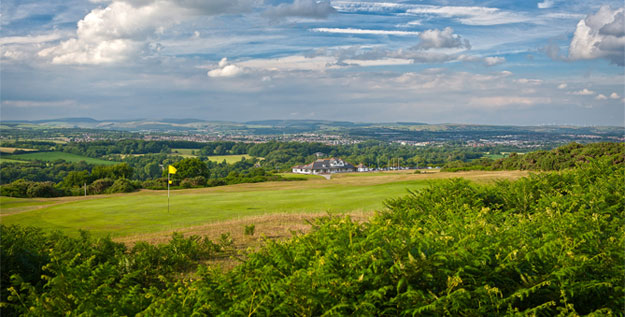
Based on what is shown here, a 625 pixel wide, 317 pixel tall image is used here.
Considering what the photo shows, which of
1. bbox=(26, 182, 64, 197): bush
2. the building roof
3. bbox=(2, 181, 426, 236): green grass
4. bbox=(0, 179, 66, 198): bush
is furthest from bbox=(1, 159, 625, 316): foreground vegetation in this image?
the building roof

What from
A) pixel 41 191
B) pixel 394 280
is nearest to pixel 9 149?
pixel 41 191

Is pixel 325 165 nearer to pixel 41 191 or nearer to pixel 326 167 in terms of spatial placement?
pixel 326 167

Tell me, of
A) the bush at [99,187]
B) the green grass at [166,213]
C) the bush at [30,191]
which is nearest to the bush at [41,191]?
the bush at [30,191]

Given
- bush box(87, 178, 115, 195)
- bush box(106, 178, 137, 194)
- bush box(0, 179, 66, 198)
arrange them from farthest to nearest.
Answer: bush box(87, 178, 115, 195)
bush box(106, 178, 137, 194)
bush box(0, 179, 66, 198)

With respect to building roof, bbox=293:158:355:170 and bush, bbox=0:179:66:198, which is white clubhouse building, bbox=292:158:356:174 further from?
bush, bbox=0:179:66:198

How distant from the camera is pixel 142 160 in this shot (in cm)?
12625

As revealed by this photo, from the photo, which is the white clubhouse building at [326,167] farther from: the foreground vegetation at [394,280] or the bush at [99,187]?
the foreground vegetation at [394,280]

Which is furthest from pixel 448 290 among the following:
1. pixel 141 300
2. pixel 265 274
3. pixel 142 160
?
pixel 142 160

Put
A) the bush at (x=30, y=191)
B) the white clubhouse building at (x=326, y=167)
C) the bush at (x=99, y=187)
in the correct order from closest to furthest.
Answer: the bush at (x=30, y=191)
the bush at (x=99, y=187)
the white clubhouse building at (x=326, y=167)

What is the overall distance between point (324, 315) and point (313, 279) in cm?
47

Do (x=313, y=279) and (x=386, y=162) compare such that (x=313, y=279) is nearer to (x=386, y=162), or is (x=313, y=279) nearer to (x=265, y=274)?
(x=265, y=274)

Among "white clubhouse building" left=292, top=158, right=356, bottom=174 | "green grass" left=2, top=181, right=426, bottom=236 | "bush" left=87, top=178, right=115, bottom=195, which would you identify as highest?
"green grass" left=2, top=181, right=426, bottom=236

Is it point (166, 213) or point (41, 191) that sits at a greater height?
point (166, 213)

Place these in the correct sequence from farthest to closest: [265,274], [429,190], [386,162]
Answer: [386,162]
[429,190]
[265,274]
